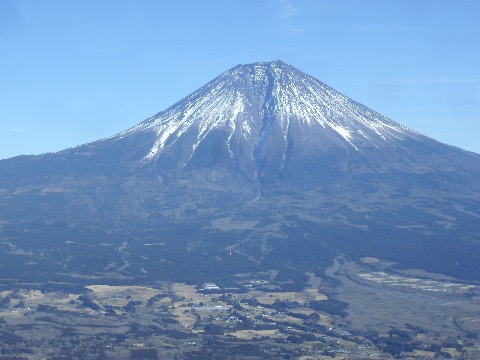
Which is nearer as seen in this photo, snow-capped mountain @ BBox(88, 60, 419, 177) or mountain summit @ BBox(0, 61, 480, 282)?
mountain summit @ BBox(0, 61, 480, 282)

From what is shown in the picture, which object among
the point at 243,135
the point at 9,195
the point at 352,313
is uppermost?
the point at 243,135

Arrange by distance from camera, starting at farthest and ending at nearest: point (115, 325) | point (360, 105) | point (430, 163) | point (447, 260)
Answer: point (360, 105), point (430, 163), point (447, 260), point (115, 325)

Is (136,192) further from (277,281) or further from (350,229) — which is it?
Result: (277,281)

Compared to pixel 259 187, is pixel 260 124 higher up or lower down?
higher up

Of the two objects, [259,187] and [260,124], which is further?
[260,124]

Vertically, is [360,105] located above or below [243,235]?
above

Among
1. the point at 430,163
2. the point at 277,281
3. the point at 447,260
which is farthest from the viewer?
the point at 430,163

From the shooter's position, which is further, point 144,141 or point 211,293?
point 144,141

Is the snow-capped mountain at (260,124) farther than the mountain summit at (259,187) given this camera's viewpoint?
Yes

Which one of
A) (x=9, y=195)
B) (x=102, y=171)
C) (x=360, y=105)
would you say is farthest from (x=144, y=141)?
(x=360, y=105)

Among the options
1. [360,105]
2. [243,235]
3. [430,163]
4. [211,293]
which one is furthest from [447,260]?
[360,105]
